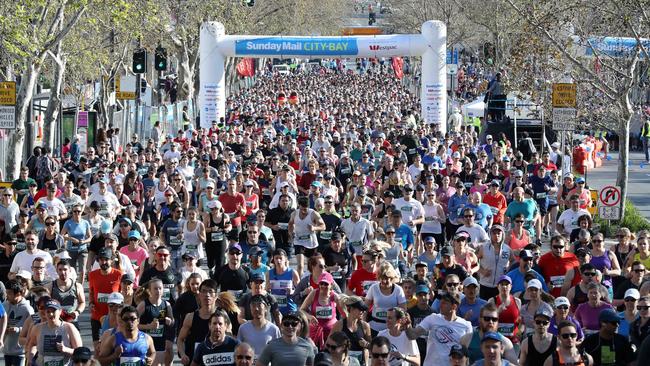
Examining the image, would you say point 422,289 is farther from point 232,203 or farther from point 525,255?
point 232,203

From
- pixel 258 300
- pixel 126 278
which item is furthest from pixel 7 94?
pixel 258 300

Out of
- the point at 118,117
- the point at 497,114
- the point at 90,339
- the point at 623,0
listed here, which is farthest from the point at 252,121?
the point at 90,339

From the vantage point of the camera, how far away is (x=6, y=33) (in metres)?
23.9

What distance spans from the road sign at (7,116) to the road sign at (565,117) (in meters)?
9.07

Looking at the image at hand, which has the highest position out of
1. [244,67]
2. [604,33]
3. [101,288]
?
[244,67]

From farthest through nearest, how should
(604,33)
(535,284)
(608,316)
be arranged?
(604,33) < (535,284) < (608,316)

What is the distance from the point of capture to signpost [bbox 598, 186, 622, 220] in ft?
68.4

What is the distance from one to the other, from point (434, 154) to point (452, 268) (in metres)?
11.9

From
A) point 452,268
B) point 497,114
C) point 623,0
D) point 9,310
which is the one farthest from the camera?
point 497,114

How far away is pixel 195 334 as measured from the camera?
37.3 feet

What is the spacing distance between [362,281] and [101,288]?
2.46 meters

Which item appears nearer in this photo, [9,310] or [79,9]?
[9,310]

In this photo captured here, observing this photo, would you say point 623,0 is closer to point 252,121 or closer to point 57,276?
point 57,276

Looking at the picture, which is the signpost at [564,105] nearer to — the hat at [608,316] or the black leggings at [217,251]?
the black leggings at [217,251]
